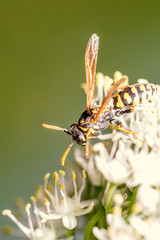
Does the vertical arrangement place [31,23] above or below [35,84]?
above

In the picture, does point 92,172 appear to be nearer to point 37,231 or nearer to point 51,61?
point 37,231

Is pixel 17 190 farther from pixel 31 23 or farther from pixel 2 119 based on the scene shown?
pixel 31 23

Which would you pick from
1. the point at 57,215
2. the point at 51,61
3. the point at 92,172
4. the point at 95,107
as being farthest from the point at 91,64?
the point at 51,61

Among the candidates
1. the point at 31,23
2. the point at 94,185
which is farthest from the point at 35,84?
the point at 94,185

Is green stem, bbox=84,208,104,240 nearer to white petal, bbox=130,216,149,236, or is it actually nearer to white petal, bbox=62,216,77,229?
white petal, bbox=62,216,77,229

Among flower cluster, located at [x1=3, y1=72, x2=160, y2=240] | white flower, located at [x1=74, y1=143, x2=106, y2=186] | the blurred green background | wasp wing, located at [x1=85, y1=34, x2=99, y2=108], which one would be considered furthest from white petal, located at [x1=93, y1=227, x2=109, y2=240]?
the blurred green background

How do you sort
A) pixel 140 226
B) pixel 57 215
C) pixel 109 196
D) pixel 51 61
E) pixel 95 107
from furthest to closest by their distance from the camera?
pixel 51 61 → pixel 95 107 → pixel 57 215 → pixel 109 196 → pixel 140 226

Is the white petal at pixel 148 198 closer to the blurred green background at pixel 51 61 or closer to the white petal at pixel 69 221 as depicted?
the white petal at pixel 69 221
